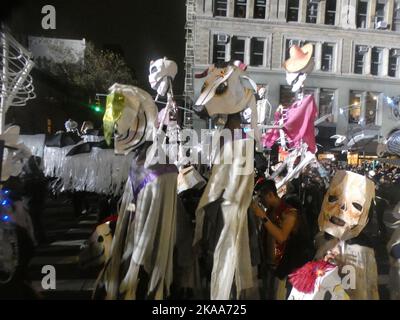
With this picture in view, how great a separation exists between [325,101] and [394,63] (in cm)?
41

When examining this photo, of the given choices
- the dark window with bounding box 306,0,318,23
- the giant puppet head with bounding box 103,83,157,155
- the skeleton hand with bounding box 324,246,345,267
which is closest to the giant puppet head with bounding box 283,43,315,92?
the dark window with bounding box 306,0,318,23

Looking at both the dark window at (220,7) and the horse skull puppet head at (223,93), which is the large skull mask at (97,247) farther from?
the dark window at (220,7)

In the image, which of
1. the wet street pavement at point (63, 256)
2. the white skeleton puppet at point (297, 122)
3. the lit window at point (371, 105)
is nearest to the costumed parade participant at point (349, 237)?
the white skeleton puppet at point (297, 122)

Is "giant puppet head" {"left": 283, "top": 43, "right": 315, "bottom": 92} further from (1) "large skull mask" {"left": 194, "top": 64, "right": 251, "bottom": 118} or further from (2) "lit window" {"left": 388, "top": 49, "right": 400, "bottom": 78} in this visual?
(2) "lit window" {"left": 388, "top": 49, "right": 400, "bottom": 78}

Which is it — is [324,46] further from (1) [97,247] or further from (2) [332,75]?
(1) [97,247]

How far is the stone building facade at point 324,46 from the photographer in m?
1.85

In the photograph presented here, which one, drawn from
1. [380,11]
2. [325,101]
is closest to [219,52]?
[325,101]

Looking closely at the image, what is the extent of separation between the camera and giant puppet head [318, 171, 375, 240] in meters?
1.88

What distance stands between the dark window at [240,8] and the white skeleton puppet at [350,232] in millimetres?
896

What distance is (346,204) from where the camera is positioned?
1904 mm

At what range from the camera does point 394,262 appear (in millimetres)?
2100

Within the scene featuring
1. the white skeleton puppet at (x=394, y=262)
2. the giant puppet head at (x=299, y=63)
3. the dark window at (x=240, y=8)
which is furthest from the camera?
the white skeleton puppet at (x=394, y=262)
